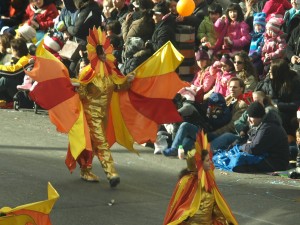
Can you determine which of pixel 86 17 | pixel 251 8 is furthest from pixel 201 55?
pixel 86 17

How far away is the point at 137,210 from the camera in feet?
40.8

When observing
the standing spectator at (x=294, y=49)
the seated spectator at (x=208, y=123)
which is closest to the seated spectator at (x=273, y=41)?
the standing spectator at (x=294, y=49)

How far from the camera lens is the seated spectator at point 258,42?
1628cm

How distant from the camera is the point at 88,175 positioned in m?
13.8

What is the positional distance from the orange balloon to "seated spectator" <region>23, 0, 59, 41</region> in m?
4.09

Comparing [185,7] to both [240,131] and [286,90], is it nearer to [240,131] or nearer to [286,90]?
[286,90]

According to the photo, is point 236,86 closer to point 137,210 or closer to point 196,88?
point 196,88

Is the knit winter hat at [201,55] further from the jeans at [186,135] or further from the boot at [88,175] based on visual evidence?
the boot at [88,175]

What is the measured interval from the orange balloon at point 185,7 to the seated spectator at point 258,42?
3.33 ft

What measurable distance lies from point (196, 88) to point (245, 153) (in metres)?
2.00

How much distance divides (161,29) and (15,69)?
3.29m


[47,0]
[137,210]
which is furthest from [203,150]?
[47,0]

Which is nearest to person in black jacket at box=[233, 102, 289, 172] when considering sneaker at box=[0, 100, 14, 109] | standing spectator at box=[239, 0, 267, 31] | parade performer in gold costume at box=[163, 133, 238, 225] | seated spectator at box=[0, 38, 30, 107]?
standing spectator at box=[239, 0, 267, 31]

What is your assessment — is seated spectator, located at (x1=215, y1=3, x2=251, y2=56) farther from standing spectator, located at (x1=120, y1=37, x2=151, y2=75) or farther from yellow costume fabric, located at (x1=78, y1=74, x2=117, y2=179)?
yellow costume fabric, located at (x1=78, y1=74, x2=117, y2=179)
